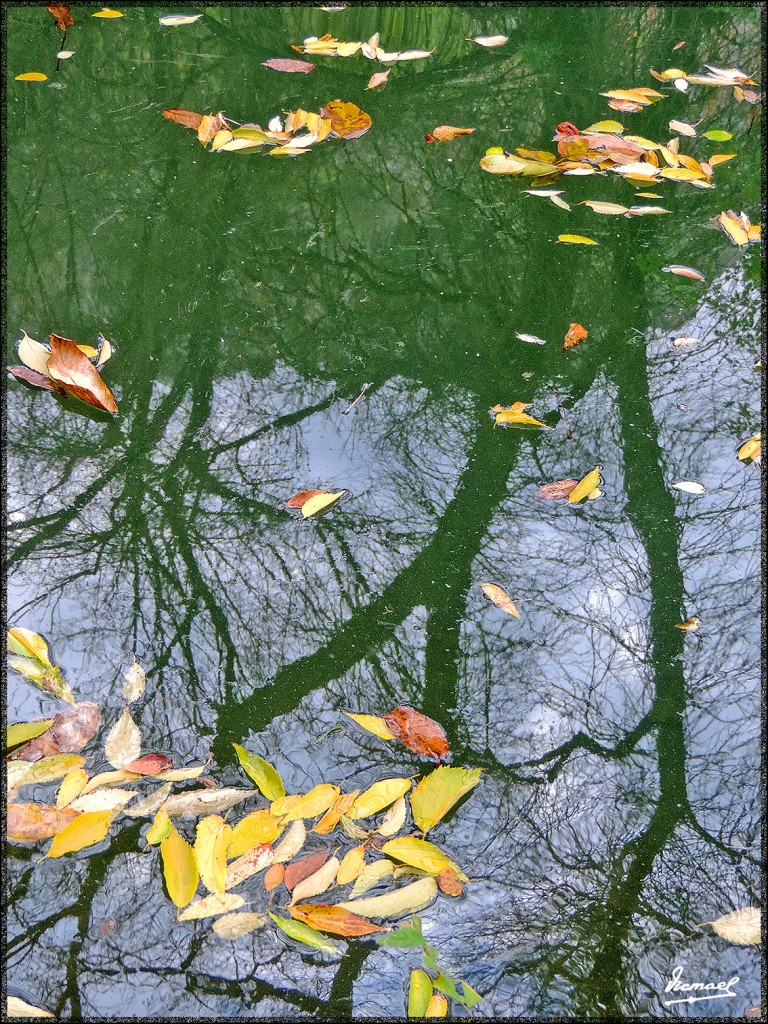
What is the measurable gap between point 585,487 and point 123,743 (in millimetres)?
1049

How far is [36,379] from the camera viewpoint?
6.02ft

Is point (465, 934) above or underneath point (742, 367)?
underneath

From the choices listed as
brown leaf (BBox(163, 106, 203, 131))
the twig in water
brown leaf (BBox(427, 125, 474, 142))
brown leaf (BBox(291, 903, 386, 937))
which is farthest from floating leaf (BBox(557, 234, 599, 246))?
brown leaf (BBox(291, 903, 386, 937))

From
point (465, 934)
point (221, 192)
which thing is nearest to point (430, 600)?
point (465, 934)

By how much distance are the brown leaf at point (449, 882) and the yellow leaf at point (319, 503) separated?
742mm

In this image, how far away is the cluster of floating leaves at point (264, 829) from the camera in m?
1.12

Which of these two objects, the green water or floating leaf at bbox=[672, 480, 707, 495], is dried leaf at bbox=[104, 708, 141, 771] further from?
floating leaf at bbox=[672, 480, 707, 495]

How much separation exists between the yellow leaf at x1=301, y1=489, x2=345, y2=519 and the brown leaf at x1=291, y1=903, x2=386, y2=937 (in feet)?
2.48

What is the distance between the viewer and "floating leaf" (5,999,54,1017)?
1.04 meters

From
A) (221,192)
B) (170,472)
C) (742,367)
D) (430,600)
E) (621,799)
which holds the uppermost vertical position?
(221,192)

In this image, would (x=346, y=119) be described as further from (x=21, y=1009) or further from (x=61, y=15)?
(x=21, y=1009)

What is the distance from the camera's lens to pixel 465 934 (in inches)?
43.8

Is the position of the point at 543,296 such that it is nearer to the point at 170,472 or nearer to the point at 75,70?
the point at 170,472

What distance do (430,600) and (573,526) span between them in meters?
0.36
